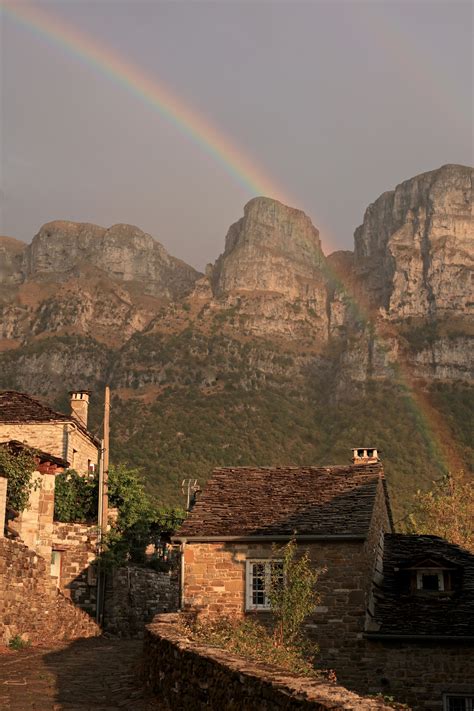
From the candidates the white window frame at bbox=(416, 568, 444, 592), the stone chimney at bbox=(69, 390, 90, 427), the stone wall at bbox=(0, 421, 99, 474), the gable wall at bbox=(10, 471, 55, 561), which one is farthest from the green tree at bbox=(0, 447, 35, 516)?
the stone chimney at bbox=(69, 390, 90, 427)

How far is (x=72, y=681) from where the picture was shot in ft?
49.5

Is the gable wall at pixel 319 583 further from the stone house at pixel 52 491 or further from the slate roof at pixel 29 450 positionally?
the stone house at pixel 52 491

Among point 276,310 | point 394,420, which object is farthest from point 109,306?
point 394,420

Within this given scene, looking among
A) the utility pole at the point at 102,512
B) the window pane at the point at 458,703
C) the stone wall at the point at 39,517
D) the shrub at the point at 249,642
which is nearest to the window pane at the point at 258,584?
A: the shrub at the point at 249,642

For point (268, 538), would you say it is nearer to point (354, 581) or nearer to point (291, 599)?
point (354, 581)

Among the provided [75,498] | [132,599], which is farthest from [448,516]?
[75,498]

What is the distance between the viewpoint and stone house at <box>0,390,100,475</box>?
3706 cm

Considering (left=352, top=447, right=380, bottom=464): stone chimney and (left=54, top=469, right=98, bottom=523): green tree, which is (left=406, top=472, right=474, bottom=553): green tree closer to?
(left=352, top=447, right=380, bottom=464): stone chimney

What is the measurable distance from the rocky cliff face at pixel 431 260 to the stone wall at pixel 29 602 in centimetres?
13668

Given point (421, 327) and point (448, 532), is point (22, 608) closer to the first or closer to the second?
point (448, 532)

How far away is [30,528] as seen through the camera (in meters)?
28.3

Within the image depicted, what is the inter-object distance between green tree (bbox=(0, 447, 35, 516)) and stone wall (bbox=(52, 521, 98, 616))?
158 inches

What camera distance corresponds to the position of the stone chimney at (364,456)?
30141 millimetres

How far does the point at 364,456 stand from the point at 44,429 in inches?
583
